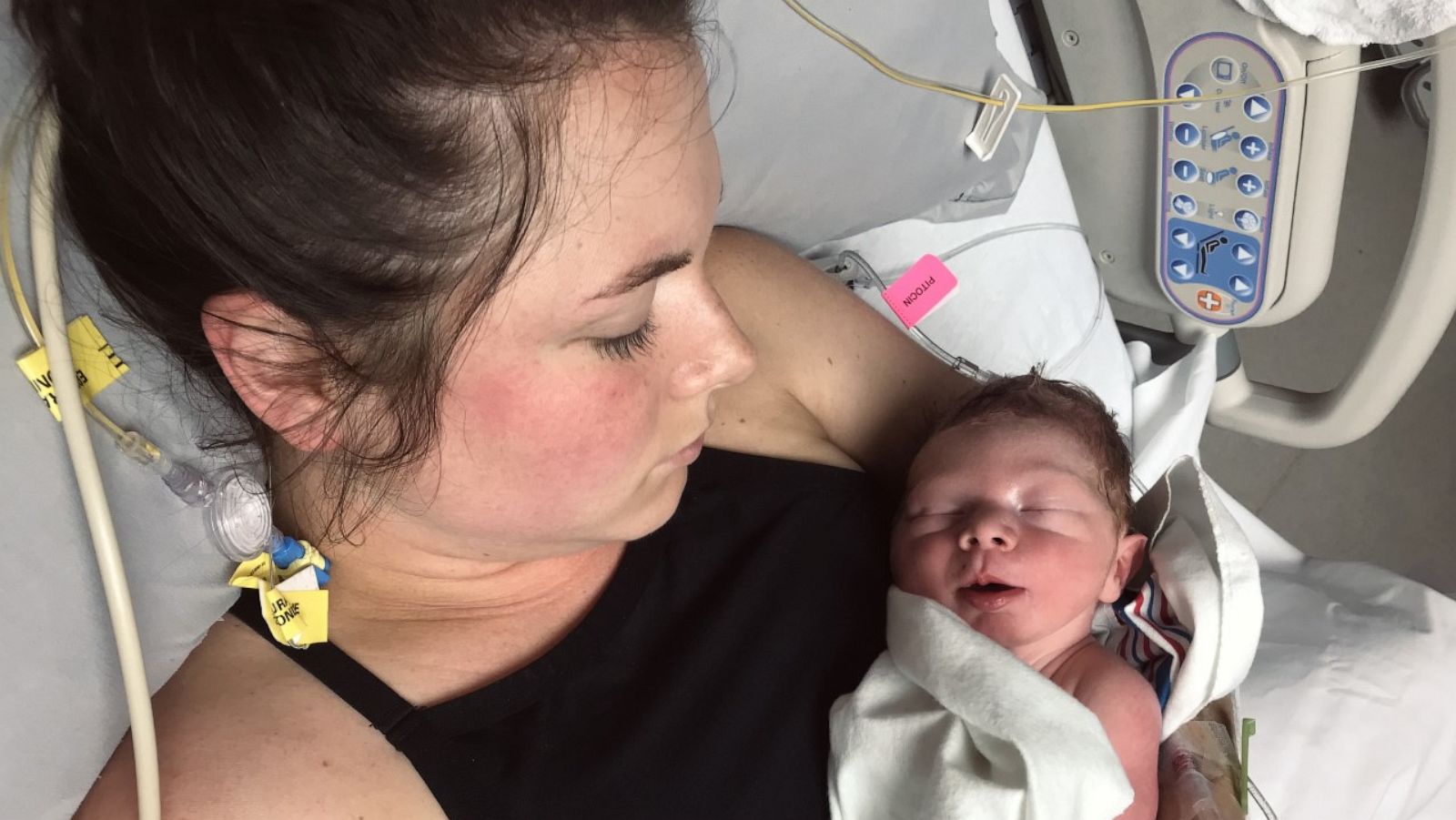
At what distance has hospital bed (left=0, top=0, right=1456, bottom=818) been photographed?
896 mm

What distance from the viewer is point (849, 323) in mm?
1452

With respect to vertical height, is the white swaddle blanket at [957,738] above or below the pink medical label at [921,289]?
below

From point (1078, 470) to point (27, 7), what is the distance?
1108 mm

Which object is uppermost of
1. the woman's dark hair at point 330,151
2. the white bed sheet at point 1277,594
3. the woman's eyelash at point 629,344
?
the woman's dark hair at point 330,151

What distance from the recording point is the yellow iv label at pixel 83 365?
895 mm

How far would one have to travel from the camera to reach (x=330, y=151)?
2.53ft

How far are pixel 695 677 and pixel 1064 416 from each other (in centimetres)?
54

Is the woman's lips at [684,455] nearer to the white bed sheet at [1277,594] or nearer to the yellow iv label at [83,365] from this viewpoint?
the yellow iv label at [83,365]

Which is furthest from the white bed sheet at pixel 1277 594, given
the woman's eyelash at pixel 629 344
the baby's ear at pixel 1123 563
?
the woman's eyelash at pixel 629 344

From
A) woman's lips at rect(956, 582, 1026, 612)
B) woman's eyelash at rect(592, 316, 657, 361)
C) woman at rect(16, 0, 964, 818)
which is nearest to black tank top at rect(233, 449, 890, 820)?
woman at rect(16, 0, 964, 818)

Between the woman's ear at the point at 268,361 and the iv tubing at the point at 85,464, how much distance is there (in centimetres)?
11

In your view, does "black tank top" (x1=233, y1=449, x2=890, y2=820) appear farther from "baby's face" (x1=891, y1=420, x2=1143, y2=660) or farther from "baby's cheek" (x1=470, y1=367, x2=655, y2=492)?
"baby's cheek" (x1=470, y1=367, x2=655, y2=492)

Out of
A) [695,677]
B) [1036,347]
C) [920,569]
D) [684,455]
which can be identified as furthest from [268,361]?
[1036,347]

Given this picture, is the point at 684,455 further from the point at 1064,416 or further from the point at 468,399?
the point at 1064,416
